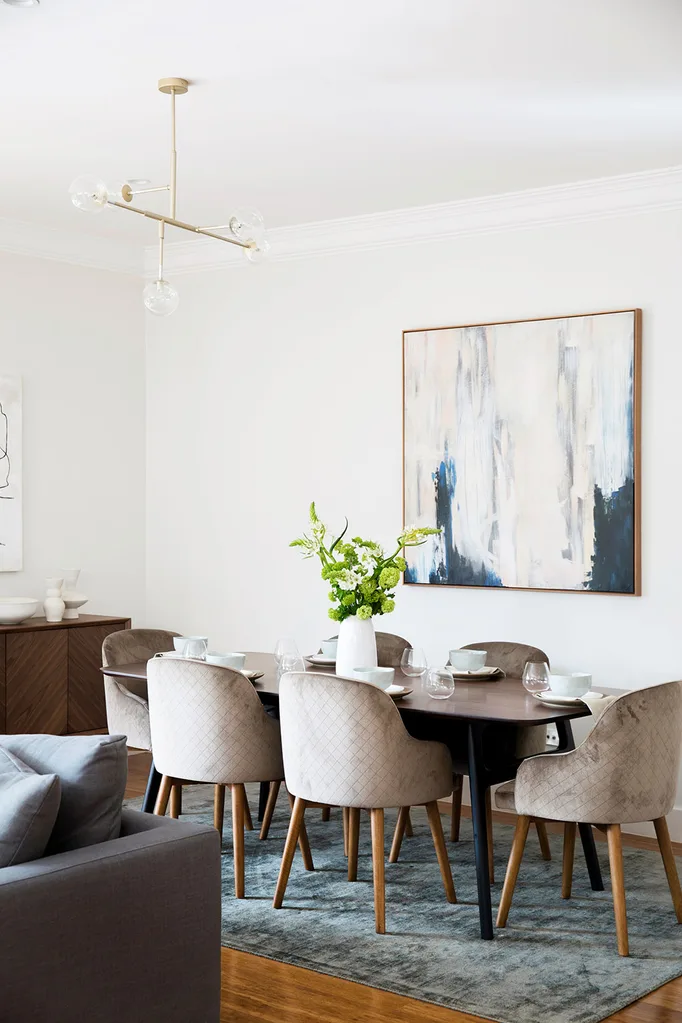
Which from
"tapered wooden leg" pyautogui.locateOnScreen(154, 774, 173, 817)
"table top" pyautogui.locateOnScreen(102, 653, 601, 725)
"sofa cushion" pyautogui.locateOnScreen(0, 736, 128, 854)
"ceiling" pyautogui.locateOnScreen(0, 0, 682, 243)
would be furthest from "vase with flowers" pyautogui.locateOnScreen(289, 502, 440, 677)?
"sofa cushion" pyautogui.locateOnScreen(0, 736, 128, 854)

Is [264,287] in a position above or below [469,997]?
above

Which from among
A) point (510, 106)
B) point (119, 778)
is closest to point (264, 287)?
point (510, 106)

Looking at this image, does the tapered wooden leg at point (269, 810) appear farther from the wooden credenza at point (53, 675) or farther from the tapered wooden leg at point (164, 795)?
the wooden credenza at point (53, 675)

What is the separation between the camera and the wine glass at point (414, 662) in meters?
4.30

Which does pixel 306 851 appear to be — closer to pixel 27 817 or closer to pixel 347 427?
pixel 27 817

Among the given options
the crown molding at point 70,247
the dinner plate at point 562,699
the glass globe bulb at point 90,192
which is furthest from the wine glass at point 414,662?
the crown molding at point 70,247

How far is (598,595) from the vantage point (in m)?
5.26

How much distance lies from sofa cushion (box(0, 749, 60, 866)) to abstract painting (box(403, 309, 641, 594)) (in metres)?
3.24

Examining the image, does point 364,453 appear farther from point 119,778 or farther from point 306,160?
point 119,778

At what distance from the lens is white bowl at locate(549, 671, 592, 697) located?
3.98 meters

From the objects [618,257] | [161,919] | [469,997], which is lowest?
[469,997]

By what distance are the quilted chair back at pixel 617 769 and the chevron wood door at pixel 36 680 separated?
10.1ft

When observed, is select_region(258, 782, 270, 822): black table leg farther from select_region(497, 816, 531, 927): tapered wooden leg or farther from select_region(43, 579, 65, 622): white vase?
select_region(43, 579, 65, 622): white vase

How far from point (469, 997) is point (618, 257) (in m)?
3.28
